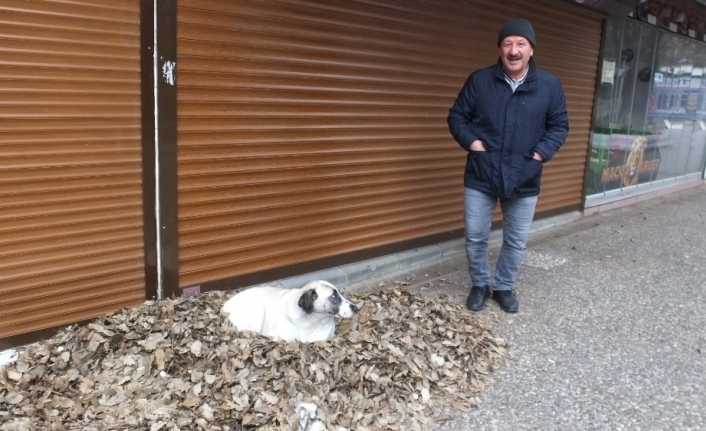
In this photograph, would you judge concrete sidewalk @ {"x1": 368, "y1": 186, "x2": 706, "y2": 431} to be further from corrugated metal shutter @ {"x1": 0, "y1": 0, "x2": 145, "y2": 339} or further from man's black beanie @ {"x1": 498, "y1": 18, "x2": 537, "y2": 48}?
corrugated metal shutter @ {"x1": 0, "y1": 0, "x2": 145, "y2": 339}

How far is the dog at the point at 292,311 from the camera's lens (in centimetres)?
354

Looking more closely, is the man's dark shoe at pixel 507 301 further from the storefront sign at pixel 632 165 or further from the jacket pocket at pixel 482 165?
the storefront sign at pixel 632 165

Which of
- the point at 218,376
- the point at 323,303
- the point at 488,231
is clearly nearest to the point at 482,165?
the point at 488,231

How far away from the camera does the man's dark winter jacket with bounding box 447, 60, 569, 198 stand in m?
4.50

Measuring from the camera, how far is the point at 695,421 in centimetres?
347

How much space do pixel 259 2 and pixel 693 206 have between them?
30.0 ft

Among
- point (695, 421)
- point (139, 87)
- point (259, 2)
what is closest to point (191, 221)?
point (139, 87)

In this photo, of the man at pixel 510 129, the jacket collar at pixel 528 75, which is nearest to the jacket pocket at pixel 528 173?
the man at pixel 510 129

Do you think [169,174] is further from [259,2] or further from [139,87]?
[259,2]

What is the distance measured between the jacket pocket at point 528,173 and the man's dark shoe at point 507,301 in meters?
0.91

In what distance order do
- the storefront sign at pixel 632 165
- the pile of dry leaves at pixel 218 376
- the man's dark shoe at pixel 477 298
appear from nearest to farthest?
the pile of dry leaves at pixel 218 376 → the man's dark shoe at pixel 477 298 → the storefront sign at pixel 632 165

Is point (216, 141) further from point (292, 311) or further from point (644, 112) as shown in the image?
point (644, 112)

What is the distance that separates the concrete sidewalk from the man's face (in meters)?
1.94

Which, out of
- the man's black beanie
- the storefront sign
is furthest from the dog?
the storefront sign
